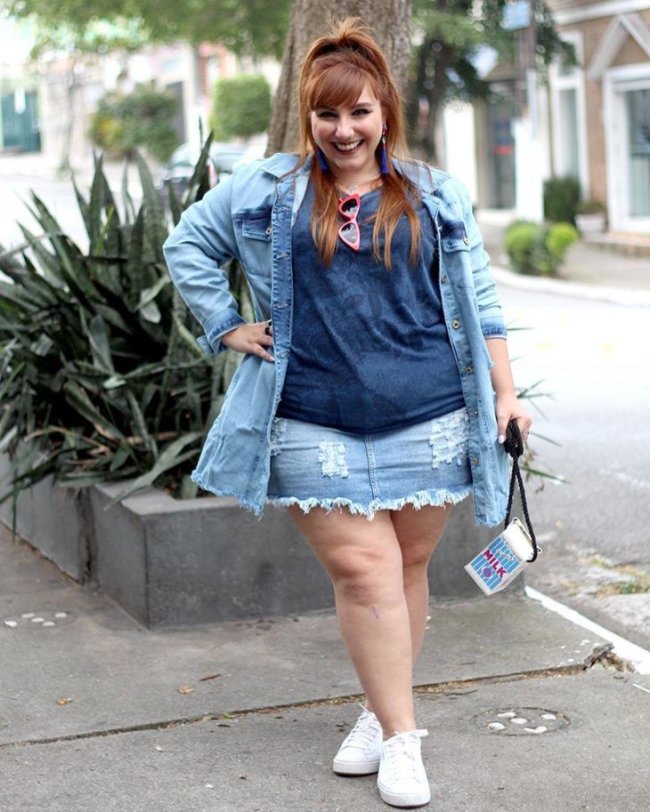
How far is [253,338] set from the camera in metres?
3.75

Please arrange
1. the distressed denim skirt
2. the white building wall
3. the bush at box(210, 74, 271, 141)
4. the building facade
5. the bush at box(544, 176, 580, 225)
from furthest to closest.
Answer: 1. the bush at box(210, 74, 271, 141)
2. the white building wall
3. the bush at box(544, 176, 580, 225)
4. the building facade
5. the distressed denim skirt

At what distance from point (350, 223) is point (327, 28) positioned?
308 cm

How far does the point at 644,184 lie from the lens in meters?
25.9

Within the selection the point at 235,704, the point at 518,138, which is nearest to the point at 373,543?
the point at 235,704

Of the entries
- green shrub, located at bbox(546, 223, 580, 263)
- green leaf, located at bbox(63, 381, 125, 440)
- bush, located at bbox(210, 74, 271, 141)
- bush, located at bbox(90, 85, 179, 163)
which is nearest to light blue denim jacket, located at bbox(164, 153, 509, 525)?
green leaf, located at bbox(63, 381, 125, 440)

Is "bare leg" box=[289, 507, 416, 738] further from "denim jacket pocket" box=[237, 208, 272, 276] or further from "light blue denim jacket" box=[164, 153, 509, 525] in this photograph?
"denim jacket pocket" box=[237, 208, 272, 276]

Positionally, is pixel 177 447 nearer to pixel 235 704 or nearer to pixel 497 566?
pixel 235 704

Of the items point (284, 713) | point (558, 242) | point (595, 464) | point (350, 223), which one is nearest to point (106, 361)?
point (284, 713)

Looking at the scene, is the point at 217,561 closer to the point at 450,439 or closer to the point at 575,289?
the point at 450,439

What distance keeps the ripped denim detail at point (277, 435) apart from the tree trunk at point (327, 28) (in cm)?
297

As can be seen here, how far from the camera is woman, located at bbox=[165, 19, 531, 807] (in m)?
3.63

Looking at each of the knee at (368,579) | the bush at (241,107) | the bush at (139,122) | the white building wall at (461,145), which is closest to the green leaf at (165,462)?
the knee at (368,579)

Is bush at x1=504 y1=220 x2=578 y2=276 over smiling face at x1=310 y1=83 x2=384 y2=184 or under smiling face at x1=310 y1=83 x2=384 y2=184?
under

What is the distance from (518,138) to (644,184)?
8.74 feet
